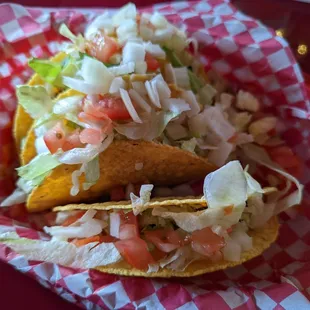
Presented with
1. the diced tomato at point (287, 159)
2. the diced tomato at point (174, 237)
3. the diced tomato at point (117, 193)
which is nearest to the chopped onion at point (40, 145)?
the diced tomato at point (117, 193)

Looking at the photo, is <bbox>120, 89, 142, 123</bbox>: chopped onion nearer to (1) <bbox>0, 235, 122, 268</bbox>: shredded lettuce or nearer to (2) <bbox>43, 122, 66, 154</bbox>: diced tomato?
(2) <bbox>43, 122, 66, 154</bbox>: diced tomato

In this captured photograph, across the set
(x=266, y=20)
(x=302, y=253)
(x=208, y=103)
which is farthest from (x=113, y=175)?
(x=266, y=20)

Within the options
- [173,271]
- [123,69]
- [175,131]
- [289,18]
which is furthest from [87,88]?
[289,18]

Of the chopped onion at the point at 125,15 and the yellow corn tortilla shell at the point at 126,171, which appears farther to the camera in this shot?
the chopped onion at the point at 125,15

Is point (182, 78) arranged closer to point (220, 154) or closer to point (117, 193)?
point (220, 154)

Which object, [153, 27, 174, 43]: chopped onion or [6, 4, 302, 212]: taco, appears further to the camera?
[153, 27, 174, 43]: chopped onion

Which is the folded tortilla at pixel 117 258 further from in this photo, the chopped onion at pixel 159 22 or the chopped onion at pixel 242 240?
the chopped onion at pixel 159 22

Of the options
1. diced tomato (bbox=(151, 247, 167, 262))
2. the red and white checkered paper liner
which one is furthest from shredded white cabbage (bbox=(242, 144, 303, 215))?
diced tomato (bbox=(151, 247, 167, 262))
